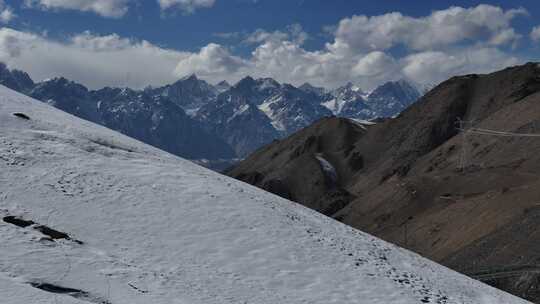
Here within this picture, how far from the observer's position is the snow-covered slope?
1834 cm

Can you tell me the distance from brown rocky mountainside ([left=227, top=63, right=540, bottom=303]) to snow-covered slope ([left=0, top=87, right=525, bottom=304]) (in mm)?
20925

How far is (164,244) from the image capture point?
22.1 meters

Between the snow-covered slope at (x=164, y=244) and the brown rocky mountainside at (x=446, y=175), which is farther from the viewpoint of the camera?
the brown rocky mountainside at (x=446, y=175)

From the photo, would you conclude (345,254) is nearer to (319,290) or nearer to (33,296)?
(319,290)

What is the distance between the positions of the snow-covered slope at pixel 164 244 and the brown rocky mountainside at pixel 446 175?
20.9 meters

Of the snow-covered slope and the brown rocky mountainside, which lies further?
the brown rocky mountainside

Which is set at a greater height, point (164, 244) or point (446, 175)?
point (446, 175)

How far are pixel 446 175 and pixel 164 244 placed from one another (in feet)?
260

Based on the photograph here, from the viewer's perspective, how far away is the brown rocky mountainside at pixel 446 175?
52.9 meters

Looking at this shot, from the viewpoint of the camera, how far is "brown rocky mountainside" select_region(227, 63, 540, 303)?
52938mm

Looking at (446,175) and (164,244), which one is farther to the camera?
(446,175)

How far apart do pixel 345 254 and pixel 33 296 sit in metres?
13.6

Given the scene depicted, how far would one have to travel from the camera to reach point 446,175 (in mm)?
93875

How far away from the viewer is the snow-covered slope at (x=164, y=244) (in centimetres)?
1834
